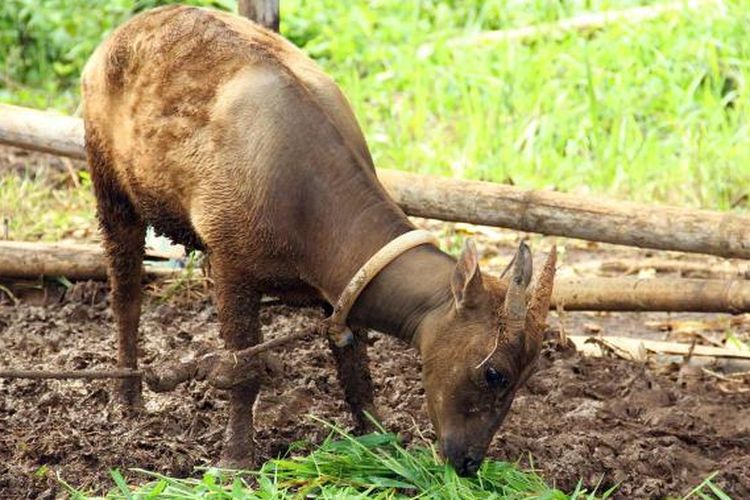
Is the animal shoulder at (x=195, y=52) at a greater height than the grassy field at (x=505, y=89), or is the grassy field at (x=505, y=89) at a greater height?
the animal shoulder at (x=195, y=52)

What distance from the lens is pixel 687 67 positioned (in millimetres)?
10500

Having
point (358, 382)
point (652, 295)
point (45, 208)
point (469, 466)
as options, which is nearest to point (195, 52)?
point (358, 382)

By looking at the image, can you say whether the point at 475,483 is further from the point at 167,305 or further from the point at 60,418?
the point at 167,305

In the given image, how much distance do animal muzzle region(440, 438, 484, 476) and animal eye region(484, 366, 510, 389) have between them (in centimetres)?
27

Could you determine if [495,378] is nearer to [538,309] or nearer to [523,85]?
[538,309]

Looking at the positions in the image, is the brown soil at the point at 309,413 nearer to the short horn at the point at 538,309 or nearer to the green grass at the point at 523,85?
the short horn at the point at 538,309

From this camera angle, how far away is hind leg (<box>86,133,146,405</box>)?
6.42 m

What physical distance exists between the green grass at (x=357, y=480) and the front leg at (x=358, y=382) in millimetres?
336

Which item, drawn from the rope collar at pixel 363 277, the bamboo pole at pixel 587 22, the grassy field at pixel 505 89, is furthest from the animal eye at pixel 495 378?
the bamboo pole at pixel 587 22

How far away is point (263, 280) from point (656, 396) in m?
1.97

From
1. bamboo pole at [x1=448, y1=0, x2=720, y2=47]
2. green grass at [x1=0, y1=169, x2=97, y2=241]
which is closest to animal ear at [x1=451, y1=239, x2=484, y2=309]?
green grass at [x1=0, y1=169, x2=97, y2=241]

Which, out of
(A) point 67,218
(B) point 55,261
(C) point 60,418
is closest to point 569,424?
(C) point 60,418

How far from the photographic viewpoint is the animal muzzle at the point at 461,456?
518cm

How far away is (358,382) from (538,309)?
3.90 ft
